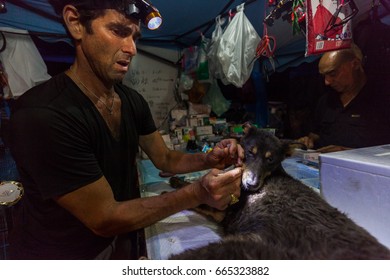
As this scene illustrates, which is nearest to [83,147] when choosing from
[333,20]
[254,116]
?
[254,116]

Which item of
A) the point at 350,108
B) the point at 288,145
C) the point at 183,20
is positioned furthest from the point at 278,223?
the point at 183,20

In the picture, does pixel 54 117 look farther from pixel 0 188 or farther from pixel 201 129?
pixel 201 129

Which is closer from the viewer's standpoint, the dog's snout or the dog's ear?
the dog's snout

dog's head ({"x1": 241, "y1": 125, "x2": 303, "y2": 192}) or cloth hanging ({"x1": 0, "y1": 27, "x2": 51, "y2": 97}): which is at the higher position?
cloth hanging ({"x1": 0, "y1": 27, "x2": 51, "y2": 97})

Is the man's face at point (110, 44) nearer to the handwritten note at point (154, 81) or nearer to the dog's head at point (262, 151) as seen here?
the handwritten note at point (154, 81)

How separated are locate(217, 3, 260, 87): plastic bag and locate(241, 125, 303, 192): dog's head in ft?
1.18

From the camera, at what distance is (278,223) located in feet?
2.33

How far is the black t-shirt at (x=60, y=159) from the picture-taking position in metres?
0.61

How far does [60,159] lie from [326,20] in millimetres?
1196

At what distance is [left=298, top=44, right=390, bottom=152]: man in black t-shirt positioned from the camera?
4.01 ft

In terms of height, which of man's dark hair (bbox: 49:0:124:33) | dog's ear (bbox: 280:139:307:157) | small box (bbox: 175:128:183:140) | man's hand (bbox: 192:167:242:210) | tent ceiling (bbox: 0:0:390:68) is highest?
tent ceiling (bbox: 0:0:390:68)

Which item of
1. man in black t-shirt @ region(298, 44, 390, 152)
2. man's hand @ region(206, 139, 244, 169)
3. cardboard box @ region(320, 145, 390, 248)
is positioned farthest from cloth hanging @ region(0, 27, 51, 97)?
man in black t-shirt @ region(298, 44, 390, 152)

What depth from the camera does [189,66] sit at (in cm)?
138

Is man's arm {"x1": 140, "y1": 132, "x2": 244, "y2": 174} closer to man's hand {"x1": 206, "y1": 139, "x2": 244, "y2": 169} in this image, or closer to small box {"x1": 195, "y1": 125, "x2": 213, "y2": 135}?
man's hand {"x1": 206, "y1": 139, "x2": 244, "y2": 169}
